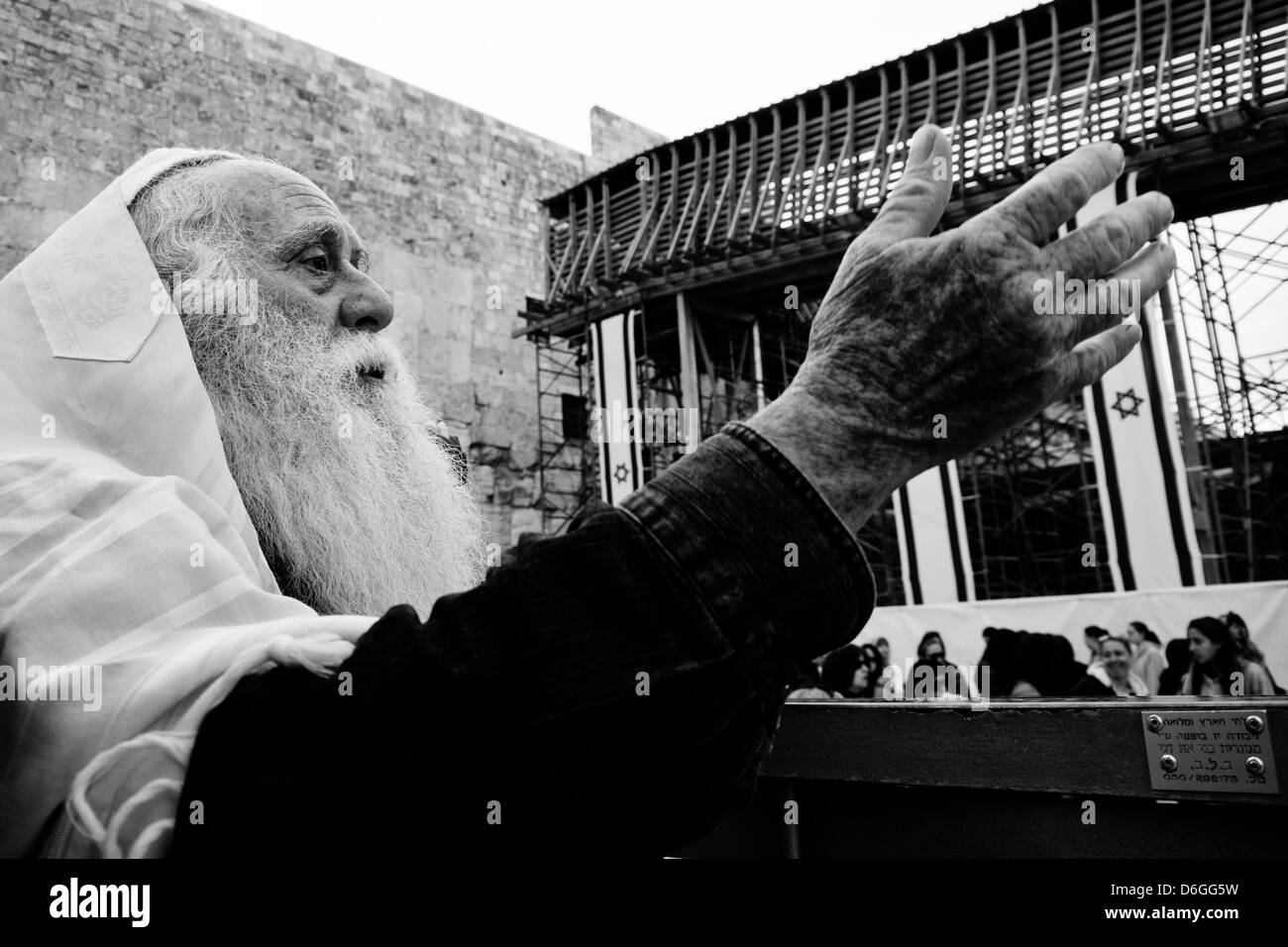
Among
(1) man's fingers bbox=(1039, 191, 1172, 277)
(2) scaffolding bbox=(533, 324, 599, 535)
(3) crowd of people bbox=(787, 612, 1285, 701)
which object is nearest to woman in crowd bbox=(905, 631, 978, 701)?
(3) crowd of people bbox=(787, 612, 1285, 701)

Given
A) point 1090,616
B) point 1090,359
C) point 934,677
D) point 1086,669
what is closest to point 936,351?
point 1090,359

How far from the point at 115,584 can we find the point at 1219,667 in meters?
6.06

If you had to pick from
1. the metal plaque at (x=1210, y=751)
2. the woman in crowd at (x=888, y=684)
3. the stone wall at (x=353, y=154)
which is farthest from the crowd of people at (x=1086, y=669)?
the stone wall at (x=353, y=154)

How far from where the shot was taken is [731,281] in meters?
11.9

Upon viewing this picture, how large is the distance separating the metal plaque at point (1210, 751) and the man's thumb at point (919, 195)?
88 centimetres

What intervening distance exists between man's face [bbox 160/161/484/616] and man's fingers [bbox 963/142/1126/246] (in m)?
1.01

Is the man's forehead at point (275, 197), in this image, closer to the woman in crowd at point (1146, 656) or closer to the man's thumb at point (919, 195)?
the man's thumb at point (919, 195)

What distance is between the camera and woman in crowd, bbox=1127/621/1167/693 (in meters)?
6.65

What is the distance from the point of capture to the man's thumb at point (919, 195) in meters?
0.82

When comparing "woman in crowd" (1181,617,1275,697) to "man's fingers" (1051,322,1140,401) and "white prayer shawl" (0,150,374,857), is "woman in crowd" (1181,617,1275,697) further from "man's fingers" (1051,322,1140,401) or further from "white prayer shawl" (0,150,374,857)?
"white prayer shawl" (0,150,374,857)

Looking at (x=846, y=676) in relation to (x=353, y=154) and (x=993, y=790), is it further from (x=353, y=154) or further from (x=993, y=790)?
(x=353, y=154)

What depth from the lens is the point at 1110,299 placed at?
80 cm

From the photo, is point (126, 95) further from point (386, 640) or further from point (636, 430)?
point (386, 640)
